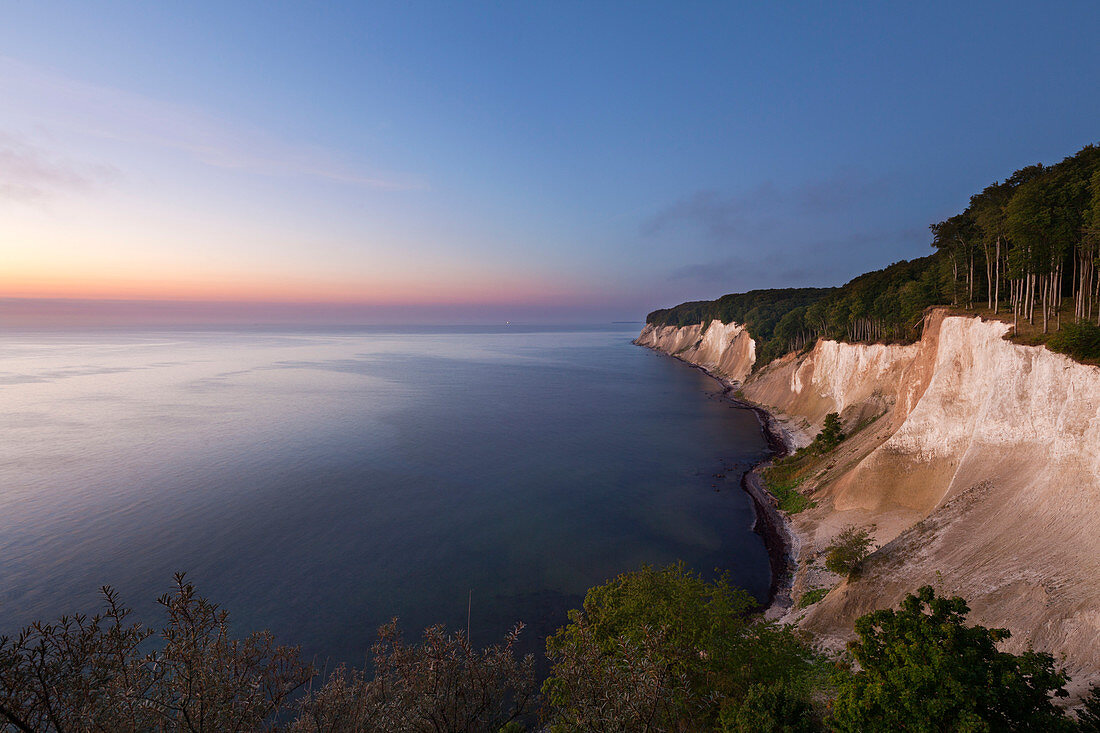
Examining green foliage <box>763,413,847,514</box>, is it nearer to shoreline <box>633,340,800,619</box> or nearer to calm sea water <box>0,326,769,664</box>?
shoreline <box>633,340,800,619</box>

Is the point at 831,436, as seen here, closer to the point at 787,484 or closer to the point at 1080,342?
the point at 787,484

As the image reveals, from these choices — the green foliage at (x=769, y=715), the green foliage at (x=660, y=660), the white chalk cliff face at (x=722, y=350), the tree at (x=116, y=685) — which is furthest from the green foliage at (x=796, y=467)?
the white chalk cliff face at (x=722, y=350)

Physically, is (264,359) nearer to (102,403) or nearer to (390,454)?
(102,403)

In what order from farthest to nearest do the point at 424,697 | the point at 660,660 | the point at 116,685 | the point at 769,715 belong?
the point at 769,715
the point at 424,697
the point at 660,660
the point at 116,685

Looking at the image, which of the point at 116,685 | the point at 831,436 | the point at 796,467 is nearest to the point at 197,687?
the point at 116,685

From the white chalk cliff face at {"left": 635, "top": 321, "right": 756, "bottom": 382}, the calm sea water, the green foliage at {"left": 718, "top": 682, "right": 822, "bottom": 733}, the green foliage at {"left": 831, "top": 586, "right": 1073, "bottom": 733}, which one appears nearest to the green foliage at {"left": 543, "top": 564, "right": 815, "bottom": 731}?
the green foliage at {"left": 718, "top": 682, "right": 822, "bottom": 733}

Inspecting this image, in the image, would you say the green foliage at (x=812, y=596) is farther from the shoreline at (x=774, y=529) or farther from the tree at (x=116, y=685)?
the tree at (x=116, y=685)
